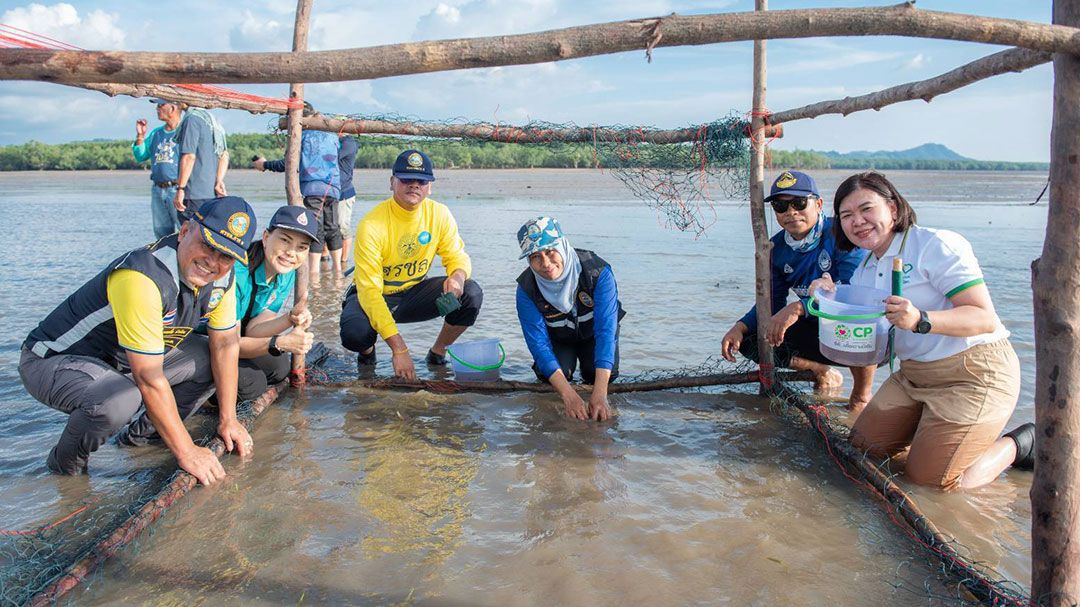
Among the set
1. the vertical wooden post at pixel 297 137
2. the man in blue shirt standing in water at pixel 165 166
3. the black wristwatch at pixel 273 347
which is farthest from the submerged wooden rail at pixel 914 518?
the man in blue shirt standing in water at pixel 165 166

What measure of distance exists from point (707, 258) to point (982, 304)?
8.13 meters

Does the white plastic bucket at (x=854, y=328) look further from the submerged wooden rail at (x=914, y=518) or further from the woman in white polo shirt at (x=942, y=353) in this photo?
the submerged wooden rail at (x=914, y=518)

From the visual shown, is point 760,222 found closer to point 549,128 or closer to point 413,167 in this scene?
point 549,128

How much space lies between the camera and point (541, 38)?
248 centimetres

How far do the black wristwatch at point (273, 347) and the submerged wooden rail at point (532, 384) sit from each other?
0.44m

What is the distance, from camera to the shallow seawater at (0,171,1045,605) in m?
2.82

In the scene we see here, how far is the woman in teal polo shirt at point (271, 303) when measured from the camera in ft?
13.6

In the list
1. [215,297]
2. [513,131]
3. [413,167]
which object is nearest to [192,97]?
[413,167]

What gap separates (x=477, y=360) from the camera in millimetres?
5410

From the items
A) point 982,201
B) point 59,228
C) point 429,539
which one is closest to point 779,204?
point 429,539

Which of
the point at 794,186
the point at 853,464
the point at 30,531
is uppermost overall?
the point at 794,186

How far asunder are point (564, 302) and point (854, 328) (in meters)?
1.71

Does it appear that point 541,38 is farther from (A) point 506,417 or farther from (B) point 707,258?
(B) point 707,258

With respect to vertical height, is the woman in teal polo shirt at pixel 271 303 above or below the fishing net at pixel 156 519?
above
